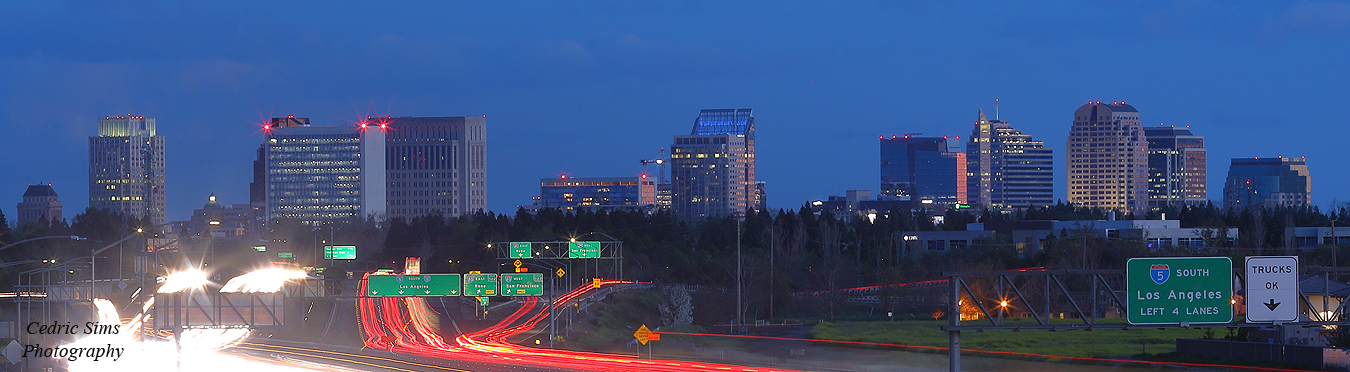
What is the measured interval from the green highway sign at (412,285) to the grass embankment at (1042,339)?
82.0 feet

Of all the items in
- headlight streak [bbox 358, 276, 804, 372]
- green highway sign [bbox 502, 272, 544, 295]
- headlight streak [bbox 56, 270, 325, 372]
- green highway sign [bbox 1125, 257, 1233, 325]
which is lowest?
headlight streak [bbox 358, 276, 804, 372]

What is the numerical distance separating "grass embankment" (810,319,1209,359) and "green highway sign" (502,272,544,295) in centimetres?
1969

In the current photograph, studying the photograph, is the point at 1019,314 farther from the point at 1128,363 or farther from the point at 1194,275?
the point at 1194,275

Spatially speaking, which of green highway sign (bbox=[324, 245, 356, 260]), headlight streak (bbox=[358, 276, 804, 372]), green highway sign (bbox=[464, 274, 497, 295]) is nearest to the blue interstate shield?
headlight streak (bbox=[358, 276, 804, 372])

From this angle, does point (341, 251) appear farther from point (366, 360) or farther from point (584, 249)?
point (366, 360)

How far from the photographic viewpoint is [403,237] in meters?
175

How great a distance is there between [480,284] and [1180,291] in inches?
2330

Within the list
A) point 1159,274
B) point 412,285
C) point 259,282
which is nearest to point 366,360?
point 412,285

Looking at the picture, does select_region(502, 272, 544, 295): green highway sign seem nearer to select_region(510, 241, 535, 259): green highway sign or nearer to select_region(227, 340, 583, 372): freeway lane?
select_region(227, 340, 583, 372): freeway lane

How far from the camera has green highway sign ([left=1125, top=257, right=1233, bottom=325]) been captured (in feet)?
131

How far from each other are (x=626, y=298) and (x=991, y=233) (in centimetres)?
7170

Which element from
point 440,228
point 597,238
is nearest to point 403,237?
point 440,228

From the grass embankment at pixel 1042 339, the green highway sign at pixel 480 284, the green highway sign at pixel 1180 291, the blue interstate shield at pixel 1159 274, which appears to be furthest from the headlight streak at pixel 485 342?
the blue interstate shield at pixel 1159 274

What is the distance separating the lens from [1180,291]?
40250 mm
